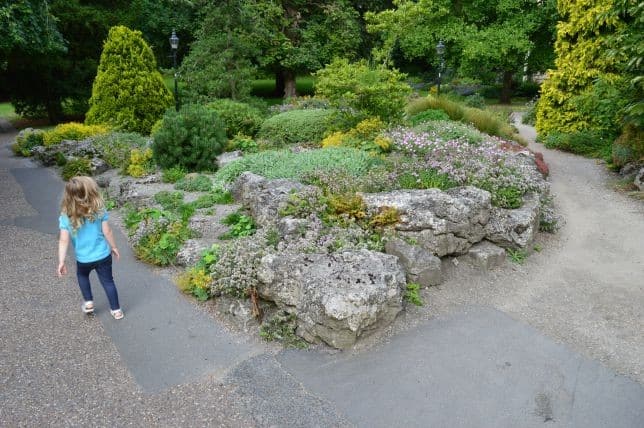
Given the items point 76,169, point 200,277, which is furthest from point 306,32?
point 200,277

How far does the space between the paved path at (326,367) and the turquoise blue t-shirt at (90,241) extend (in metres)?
0.78

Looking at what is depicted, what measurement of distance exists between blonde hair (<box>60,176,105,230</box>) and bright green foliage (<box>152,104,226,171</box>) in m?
5.54

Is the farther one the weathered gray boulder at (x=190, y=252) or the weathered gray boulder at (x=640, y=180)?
the weathered gray boulder at (x=640, y=180)

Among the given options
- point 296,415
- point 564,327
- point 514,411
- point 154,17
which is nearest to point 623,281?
point 564,327

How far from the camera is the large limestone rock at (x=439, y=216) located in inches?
259

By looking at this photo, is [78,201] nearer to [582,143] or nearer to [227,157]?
[227,157]

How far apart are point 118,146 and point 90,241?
8.10 m

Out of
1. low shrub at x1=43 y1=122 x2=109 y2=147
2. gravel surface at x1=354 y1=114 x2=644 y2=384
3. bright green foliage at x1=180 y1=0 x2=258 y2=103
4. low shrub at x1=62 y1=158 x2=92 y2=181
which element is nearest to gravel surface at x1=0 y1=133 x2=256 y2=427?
gravel surface at x1=354 y1=114 x2=644 y2=384

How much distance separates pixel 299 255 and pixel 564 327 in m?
3.18

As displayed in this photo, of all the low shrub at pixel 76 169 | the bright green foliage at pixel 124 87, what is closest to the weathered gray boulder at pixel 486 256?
the low shrub at pixel 76 169

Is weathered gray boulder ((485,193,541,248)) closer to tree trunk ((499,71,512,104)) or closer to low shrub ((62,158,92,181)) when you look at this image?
low shrub ((62,158,92,181))

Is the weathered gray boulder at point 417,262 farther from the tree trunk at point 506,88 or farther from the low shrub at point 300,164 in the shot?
the tree trunk at point 506,88

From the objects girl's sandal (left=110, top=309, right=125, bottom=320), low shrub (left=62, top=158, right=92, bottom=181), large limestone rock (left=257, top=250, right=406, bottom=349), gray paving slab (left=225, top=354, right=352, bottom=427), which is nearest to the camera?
gray paving slab (left=225, top=354, right=352, bottom=427)

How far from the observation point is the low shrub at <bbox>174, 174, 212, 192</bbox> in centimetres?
959
